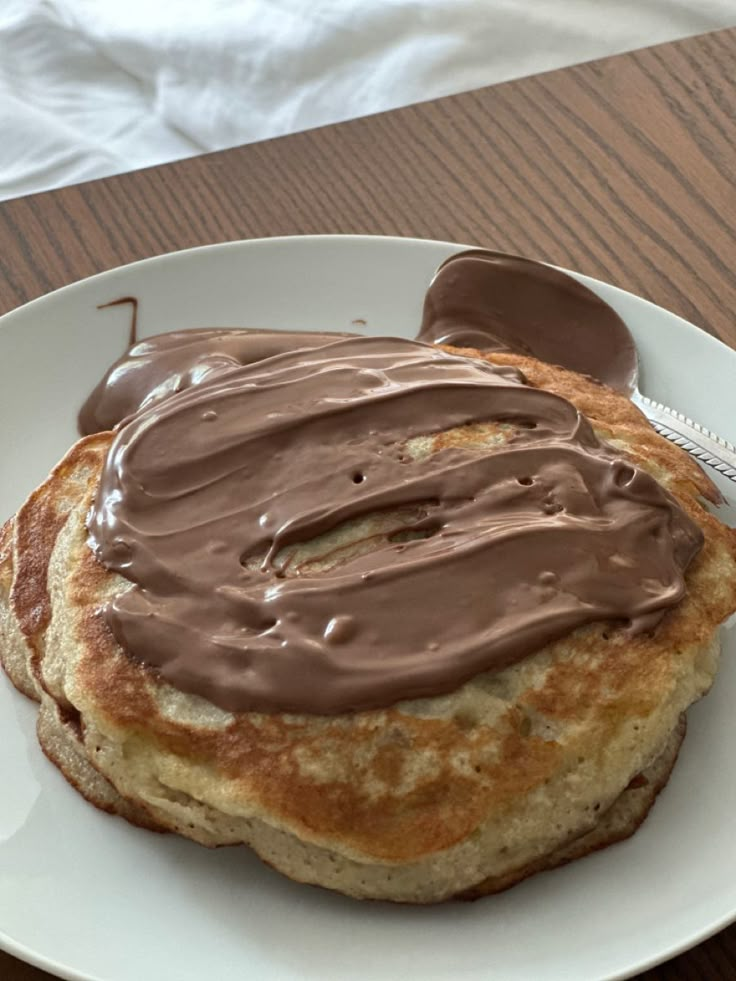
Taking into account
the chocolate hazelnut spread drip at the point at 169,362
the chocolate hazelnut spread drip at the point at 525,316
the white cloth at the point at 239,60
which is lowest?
the white cloth at the point at 239,60

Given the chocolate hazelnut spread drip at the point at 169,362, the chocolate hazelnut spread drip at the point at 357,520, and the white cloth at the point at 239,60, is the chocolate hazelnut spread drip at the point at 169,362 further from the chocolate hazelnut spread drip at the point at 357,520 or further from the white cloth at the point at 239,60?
the white cloth at the point at 239,60

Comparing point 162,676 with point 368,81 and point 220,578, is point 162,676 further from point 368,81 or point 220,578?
point 368,81

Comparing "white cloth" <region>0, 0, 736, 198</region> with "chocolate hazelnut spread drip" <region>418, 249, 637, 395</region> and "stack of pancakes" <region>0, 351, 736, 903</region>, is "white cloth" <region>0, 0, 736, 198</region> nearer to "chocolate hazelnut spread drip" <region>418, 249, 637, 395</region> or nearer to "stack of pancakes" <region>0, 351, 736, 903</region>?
"chocolate hazelnut spread drip" <region>418, 249, 637, 395</region>

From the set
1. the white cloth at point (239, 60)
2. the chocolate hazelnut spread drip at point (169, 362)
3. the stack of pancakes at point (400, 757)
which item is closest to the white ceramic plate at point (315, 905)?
the stack of pancakes at point (400, 757)

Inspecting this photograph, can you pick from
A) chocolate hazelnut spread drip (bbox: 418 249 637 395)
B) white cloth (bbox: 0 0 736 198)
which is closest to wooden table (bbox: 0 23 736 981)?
chocolate hazelnut spread drip (bbox: 418 249 637 395)

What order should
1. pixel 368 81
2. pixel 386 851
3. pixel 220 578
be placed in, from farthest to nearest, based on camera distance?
pixel 368 81, pixel 220 578, pixel 386 851

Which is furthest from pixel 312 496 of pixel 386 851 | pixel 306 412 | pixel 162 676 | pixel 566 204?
pixel 566 204
